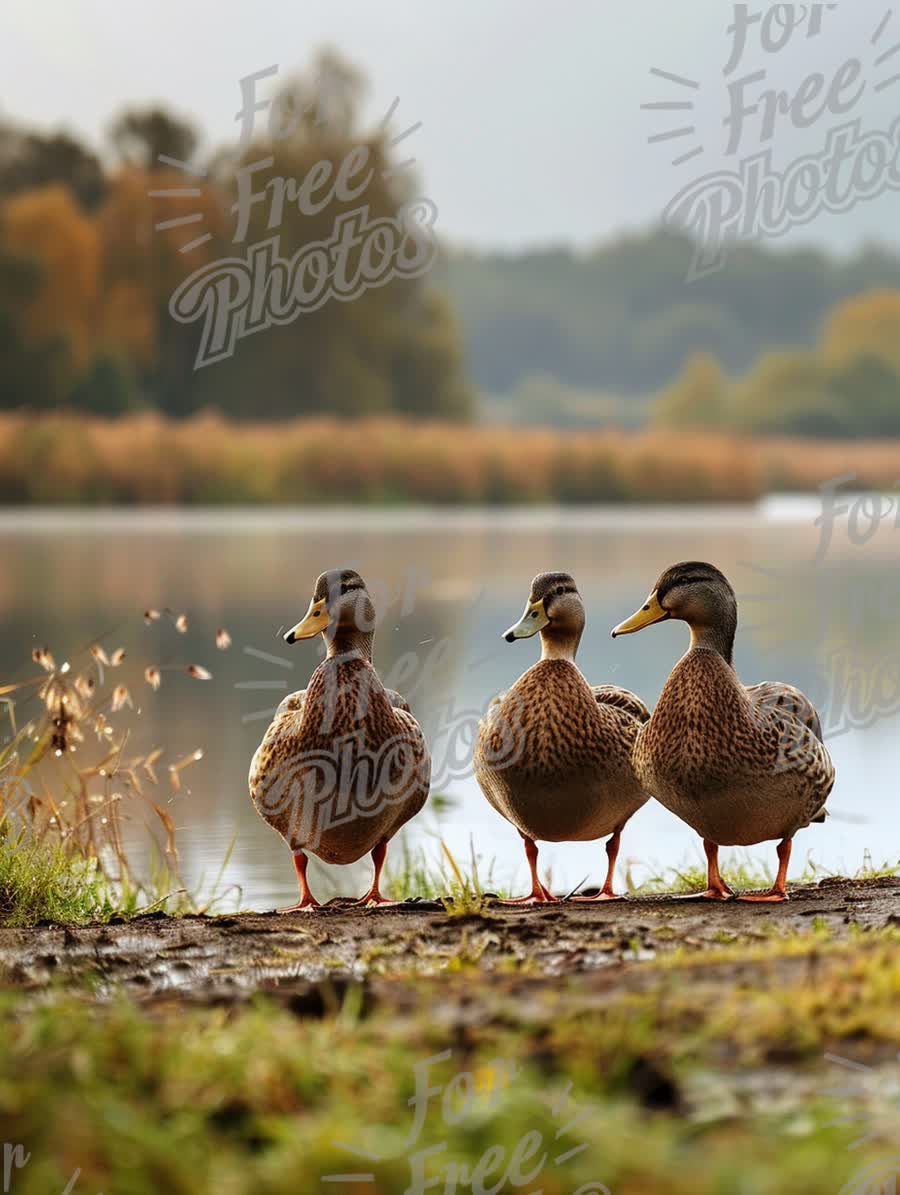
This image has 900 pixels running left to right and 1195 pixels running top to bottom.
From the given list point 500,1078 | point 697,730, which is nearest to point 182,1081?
point 500,1078

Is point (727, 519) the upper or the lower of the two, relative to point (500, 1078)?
upper

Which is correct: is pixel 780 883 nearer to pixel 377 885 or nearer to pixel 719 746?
pixel 719 746

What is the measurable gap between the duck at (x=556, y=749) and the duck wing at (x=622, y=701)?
102 mm

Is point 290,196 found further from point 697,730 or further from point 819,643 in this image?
point 697,730

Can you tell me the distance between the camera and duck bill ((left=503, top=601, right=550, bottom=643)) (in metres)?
4.98

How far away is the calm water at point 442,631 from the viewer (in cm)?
681

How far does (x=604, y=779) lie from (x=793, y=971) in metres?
1.44

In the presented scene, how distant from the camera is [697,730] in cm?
479

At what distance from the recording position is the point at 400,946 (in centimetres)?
446

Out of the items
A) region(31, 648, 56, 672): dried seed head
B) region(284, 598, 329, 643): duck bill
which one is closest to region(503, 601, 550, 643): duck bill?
region(284, 598, 329, 643): duck bill

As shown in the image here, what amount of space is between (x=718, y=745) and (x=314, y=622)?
1.24 meters

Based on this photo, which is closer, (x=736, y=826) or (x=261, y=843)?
(x=736, y=826)

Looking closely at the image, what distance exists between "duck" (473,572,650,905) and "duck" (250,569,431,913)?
253 mm

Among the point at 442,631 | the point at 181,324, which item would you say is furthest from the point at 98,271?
the point at 442,631
